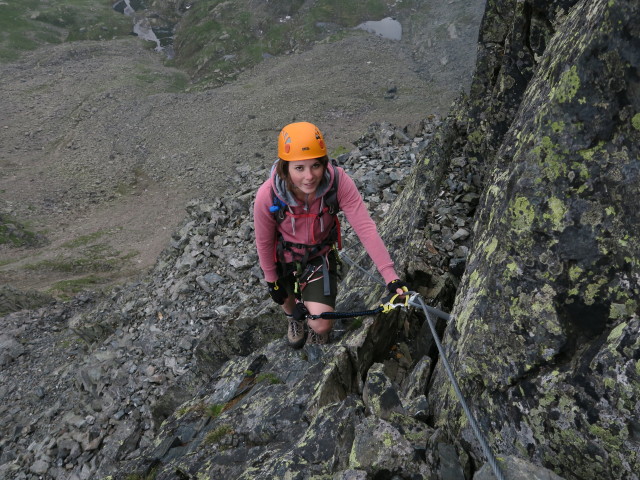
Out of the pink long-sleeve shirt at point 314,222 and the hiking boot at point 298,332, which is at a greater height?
the pink long-sleeve shirt at point 314,222

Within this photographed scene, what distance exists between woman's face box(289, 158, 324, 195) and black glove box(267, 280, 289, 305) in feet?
7.58

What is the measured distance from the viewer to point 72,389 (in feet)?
61.3

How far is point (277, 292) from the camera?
27.2 feet

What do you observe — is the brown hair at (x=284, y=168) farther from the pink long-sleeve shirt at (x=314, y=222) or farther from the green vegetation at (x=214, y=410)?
the green vegetation at (x=214, y=410)

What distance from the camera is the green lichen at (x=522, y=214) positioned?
460 centimetres

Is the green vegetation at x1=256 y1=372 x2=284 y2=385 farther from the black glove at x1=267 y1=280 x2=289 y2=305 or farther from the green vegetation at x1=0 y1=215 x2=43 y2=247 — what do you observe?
the green vegetation at x1=0 y1=215 x2=43 y2=247

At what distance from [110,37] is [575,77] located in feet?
315

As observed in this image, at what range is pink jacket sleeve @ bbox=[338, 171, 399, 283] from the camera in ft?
22.9

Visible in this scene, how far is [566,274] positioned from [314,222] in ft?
13.4

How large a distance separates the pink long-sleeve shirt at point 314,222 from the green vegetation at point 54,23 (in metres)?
89.9

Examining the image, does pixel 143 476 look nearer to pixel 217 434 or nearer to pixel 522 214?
pixel 217 434

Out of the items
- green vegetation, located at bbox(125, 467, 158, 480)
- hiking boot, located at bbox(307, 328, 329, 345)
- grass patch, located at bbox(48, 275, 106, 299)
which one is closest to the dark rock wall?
hiking boot, located at bbox(307, 328, 329, 345)

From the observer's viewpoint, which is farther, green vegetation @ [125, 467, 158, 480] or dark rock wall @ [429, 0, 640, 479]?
green vegetation @ [125, 467, 158, 480]

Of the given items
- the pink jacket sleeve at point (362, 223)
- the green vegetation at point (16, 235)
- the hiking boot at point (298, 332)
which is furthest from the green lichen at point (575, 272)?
the green vegetation at point (16, 235)
